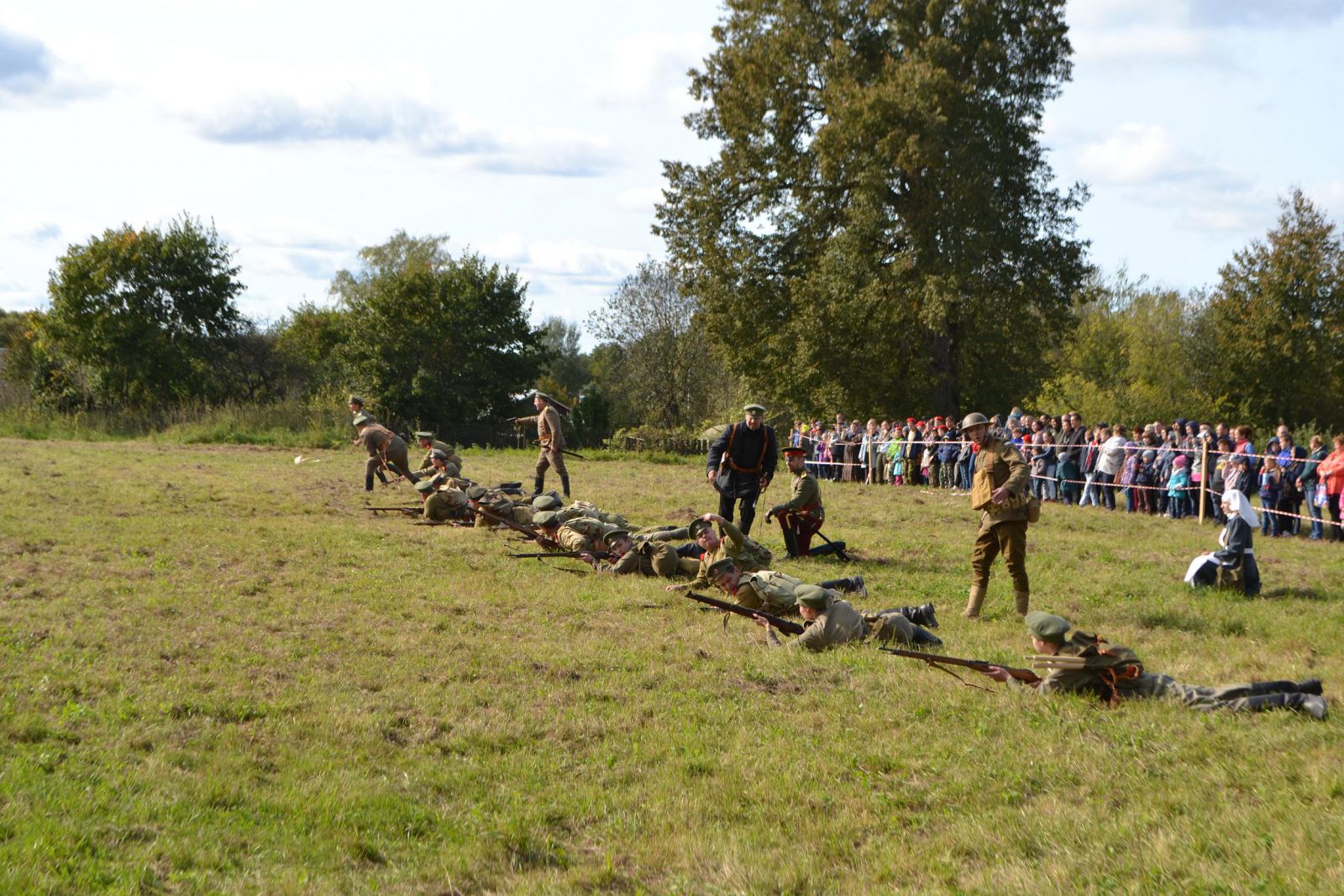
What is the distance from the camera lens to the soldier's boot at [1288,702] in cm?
712

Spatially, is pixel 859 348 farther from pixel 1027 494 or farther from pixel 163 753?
pixel 163 753

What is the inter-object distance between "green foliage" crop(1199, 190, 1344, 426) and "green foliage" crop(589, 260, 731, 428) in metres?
24.5

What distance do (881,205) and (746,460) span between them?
19.6 m

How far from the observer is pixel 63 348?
43188 mm

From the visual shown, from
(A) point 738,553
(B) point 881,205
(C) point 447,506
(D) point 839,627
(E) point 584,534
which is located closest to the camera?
(D) point 839,627

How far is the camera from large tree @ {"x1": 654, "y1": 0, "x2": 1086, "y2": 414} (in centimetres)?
3102

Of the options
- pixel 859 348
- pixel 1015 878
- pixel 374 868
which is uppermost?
pixel 859 348

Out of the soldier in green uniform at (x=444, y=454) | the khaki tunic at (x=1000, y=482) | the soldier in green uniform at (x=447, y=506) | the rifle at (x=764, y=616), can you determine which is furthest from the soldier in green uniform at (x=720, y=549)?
the soldier in green uniform at (x=444, y=454)

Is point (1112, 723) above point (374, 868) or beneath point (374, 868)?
above

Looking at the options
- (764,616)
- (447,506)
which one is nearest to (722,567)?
(764,616)

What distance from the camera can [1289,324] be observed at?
34156 millimetres

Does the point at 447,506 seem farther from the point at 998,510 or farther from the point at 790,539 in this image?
the point at 998,510

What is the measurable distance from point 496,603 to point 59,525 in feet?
23.8

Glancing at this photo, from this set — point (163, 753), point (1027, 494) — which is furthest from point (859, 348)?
point (163, 753)
